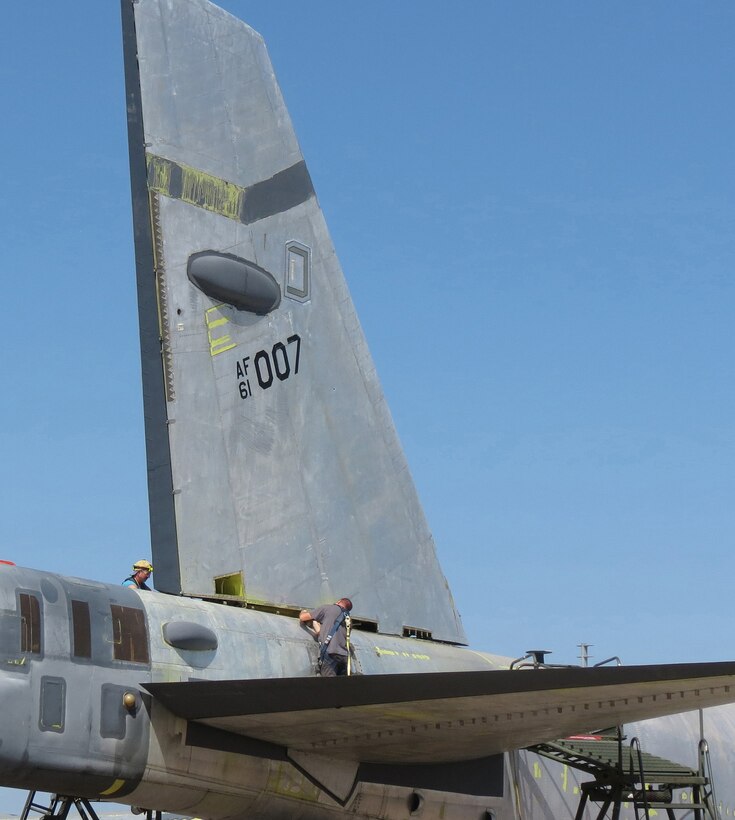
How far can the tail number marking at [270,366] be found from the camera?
12680 millimetres

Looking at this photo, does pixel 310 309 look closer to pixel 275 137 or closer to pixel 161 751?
pixel 275 137

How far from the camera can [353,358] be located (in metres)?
13.9

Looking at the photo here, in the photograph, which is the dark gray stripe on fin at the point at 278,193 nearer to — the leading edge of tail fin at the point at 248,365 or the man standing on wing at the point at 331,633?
the leading edge of tail fin at the point at 248,365

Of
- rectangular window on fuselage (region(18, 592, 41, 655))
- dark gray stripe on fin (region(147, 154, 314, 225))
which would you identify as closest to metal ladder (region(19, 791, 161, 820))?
rectangular window on fuselage (region(18, 592, 41, 655))

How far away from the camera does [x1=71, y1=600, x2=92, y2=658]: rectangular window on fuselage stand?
31.7 ft

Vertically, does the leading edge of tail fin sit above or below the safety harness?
above

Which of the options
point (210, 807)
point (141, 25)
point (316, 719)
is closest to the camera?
point (316, 719)

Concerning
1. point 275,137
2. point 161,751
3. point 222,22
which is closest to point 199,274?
point 275,137

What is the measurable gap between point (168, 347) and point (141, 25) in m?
3.34

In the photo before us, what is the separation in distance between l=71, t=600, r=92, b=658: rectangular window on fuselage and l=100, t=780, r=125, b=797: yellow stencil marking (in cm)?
100

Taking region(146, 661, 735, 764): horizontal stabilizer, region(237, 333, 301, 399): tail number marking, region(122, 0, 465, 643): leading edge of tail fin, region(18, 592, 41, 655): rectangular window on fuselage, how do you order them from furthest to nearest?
region(237, 333, 301, 399): tail number marking < region(122, 0, 465, 643): leading edge of tail fin < region(18, 592, 41, 655): rectangular window on fuselage < region(146, 661, 735, 764): horizontal stabilizer

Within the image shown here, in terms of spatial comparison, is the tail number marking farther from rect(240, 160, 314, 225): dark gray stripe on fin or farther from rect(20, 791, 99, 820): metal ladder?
rect(20, 791, 99, 820): metal ladder

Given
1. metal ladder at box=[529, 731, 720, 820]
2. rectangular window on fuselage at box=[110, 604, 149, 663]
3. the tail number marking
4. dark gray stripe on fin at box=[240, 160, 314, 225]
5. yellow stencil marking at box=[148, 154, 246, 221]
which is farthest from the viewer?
dark gray stripe on fin at box=[240, 160, 314, 225]

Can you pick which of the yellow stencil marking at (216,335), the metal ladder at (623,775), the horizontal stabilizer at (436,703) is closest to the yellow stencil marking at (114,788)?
the horizontal stabilizer at (436,703)
